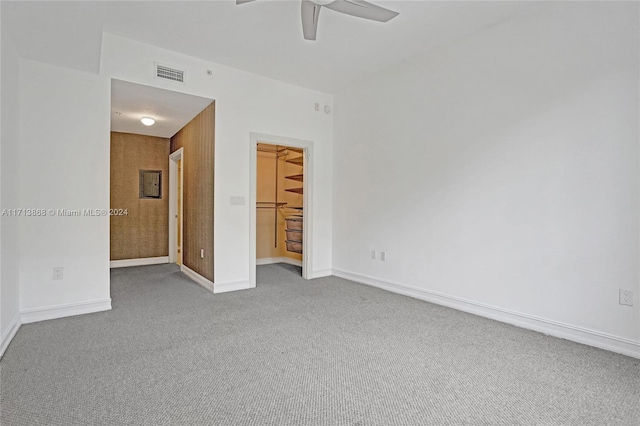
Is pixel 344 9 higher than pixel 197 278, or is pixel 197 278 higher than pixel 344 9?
pixel 344 9

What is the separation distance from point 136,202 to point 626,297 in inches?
265

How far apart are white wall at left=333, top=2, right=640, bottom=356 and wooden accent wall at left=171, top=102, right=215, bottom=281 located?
2208mm

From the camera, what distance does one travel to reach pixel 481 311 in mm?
3443

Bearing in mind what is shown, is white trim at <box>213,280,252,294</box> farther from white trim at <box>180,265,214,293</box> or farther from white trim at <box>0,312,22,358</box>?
white trim at <box>0,312,22,358</box>

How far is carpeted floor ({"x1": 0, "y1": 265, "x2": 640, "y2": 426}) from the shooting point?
1778 millimetres

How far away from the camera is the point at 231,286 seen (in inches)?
174

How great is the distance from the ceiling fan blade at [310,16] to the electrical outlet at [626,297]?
317 centimetres

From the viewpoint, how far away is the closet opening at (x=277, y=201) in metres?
6.55

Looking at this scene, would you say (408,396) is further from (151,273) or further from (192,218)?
(151,273)

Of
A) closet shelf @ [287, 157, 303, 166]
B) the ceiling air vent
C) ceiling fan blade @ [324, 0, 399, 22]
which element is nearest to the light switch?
the ceiling air vent

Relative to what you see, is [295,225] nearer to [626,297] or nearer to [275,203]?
[275,203]

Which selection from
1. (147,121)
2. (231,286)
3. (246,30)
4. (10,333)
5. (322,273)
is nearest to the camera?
(10,333)

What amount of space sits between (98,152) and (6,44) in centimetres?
110

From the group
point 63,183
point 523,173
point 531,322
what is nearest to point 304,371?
point 531,322
